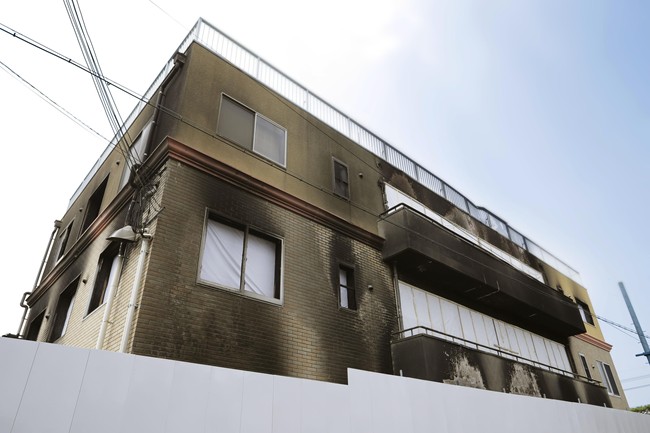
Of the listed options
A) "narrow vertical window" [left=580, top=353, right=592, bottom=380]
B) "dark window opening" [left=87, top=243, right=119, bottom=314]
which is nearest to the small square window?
"dark window opening" [left=87, top=243, right=119, bottom=314]

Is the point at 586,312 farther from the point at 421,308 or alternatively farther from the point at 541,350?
the point at 421,308

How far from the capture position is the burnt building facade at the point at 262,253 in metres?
8.15

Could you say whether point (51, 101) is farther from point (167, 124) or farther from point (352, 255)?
point (352, 255)

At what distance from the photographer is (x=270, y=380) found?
18.5ft

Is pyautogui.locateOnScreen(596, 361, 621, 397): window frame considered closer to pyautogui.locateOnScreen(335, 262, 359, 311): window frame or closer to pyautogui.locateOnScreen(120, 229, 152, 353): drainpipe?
pyautogui.locateOnScreen(335, 262, 359, 311): window frame

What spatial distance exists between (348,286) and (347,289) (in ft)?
0.29

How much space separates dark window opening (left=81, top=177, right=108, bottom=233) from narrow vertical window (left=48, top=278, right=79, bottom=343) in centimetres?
208

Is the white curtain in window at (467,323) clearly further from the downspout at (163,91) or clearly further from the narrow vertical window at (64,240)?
the narrow vertical window at (64,240)

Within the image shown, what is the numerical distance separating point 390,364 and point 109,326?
6510 millimetres

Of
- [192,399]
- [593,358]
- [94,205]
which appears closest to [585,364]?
[593,358]

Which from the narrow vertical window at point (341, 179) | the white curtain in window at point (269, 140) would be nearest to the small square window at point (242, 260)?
the white curtain in window at point (269, 140)

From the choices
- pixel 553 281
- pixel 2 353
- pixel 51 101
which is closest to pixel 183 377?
pixel 2 353

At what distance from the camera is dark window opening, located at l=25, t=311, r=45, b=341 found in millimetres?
13370

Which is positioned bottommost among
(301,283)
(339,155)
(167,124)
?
(301,283)
